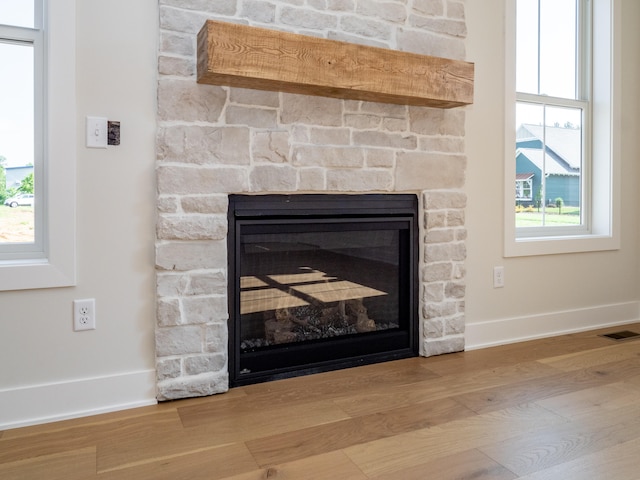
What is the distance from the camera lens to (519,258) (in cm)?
300

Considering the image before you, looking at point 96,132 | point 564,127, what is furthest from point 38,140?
point 564,127

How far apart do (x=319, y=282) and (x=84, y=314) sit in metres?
1.11

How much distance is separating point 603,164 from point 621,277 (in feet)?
2.65

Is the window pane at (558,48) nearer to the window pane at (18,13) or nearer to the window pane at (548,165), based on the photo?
the window pane at (548,165)

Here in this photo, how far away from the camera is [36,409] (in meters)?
1.90

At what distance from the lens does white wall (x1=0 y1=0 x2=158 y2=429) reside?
1.90 metres

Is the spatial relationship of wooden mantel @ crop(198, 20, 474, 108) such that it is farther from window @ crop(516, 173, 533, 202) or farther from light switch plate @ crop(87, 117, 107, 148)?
window @ crop(516, 173, 533, 202)

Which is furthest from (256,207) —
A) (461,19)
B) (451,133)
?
(461,19)

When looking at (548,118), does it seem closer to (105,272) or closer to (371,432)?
(371,432)

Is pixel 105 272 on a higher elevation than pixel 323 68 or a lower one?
lower

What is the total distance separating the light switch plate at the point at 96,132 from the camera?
195 centimetres

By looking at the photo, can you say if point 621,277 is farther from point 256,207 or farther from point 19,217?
point 19,217

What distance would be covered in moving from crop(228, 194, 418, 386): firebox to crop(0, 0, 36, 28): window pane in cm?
105

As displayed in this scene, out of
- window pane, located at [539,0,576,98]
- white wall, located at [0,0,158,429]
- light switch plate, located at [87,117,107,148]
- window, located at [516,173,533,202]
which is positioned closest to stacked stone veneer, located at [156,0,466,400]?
white wall, located at [0,0,158,429]
